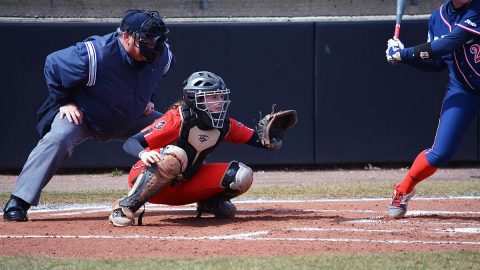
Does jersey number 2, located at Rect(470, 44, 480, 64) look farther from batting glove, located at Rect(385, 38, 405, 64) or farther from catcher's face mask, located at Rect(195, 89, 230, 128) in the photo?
catcher's face mask, located at Rect(195, 89, 230, 128)

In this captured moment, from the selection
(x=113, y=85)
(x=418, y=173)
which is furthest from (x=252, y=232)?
(x=113, y=85)

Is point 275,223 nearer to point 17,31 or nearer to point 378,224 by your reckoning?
point 378,224

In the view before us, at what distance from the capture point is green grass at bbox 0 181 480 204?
8.74 metres

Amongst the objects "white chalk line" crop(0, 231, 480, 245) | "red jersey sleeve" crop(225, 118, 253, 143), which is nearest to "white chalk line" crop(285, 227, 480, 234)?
"white chalk line" crop(0, 231, 480, 245)

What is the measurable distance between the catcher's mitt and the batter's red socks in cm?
100

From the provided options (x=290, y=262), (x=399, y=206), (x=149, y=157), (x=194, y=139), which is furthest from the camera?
(x=399, y=206)

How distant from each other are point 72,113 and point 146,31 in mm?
877

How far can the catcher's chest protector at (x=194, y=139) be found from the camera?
6.39 meters

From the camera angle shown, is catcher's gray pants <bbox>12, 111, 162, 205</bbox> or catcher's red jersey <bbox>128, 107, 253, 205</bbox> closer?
catcher's red jersey <bbox>128, 107, 253, 205</bbox>

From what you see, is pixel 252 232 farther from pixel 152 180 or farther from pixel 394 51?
pixel 394 51

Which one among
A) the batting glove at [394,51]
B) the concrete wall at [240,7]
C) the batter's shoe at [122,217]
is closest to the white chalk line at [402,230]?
the batter's shoe at [122,217]

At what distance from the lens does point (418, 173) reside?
6.84m

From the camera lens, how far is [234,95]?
11.1 meters

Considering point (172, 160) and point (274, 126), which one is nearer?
point (172, 160)
